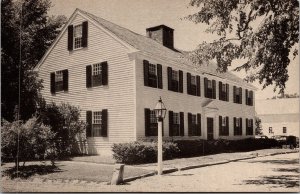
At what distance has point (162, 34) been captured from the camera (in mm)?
25359

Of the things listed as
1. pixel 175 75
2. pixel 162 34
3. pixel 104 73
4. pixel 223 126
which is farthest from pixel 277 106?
pixel 104 73

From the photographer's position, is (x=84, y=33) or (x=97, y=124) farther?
(x=84, y=33)

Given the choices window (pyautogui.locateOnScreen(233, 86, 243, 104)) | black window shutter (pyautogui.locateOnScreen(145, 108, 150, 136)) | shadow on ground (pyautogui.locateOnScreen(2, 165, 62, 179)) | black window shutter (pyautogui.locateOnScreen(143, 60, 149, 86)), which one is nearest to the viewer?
shadow on ground (pyautogui.locateOnScreen(2, 165, 62, 179))

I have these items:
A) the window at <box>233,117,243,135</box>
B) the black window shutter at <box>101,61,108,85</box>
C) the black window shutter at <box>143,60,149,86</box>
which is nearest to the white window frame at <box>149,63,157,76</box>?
the black window shutter at <box>143,60,149,86</box>

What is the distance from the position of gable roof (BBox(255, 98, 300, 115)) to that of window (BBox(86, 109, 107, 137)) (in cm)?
3288

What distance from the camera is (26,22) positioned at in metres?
21.5

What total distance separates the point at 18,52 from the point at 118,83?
16.3 ft

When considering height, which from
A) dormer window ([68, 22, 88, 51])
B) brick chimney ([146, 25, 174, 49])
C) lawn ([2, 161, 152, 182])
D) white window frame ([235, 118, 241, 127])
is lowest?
lawn ([2, 161, 152, 182])

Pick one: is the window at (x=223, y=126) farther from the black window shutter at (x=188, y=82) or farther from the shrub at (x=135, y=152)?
the shrub at (x=135, y=152)

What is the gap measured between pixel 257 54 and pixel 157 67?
9.67 meters

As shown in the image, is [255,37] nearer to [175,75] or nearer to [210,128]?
[175,75]

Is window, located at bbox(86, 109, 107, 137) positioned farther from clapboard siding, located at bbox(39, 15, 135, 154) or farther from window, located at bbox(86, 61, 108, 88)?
window, located at bbox(86, 61, 108, 88)

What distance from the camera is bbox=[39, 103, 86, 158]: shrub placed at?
19031 mm

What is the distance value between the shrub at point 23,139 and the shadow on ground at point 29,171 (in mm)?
331
